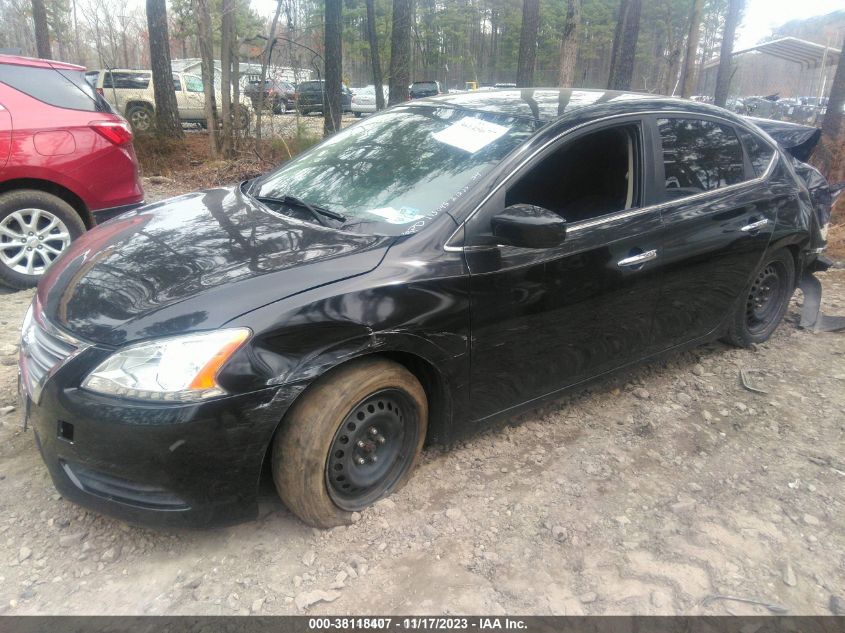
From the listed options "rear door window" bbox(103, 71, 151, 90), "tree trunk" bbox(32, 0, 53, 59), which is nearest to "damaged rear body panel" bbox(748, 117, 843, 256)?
"rear door window" bbox(103, 71, 151, 90)

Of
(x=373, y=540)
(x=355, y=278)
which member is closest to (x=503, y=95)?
(x=355, y=278)

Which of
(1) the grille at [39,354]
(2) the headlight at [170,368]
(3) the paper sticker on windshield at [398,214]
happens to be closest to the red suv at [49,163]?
(1) the grille at [39,354]

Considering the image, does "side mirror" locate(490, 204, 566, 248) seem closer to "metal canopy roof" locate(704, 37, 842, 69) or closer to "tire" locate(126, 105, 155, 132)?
"tire" locate(126, 105, 155, 132)

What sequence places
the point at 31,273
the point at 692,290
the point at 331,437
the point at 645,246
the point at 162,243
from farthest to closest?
the point at 31,273 → the point at 692,290 → the point at 645,246 → the point at 162,243 → the point at 331,437

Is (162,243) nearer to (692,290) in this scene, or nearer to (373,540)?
(373,540)

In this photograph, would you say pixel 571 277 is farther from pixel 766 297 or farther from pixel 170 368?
pixel 766 297

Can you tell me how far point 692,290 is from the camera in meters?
3.65

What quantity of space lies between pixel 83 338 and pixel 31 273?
3.44 m

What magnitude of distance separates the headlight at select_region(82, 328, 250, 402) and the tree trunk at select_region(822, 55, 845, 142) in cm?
947

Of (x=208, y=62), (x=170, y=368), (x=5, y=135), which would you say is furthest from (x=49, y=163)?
(x=208, y=62)

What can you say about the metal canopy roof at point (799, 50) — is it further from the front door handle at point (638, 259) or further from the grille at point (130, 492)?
the grille at point (130, 492)

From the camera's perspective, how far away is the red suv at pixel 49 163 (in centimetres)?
491

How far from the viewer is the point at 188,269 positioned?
249 centimetres

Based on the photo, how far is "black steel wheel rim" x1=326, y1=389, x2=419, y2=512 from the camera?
2.55 meters
